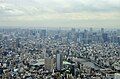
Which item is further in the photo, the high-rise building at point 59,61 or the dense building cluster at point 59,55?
the high-rise building at point 59,61

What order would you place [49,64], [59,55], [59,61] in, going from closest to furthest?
[49,64] → [59,61] → [59,55]

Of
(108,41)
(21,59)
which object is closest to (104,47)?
(108,41)

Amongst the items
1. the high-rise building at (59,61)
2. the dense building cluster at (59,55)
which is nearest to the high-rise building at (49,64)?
the dense building cluster at (59,55)

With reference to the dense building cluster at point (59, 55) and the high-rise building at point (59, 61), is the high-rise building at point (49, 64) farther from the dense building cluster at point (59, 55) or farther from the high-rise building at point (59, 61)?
the high-rise building at point (59, 61)

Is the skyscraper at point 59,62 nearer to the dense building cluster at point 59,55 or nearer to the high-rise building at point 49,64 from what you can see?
the dense building cluster at point 59,55

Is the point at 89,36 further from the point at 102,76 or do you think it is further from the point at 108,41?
the point at 102,76

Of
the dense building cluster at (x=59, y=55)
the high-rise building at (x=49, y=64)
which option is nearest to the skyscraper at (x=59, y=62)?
the dense building cluster at (x=59, y=55)

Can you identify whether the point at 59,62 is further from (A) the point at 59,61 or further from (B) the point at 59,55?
(B) the point at 59,55

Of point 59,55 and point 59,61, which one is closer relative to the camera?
point 59,61

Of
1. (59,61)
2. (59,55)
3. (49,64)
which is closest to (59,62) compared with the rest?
(59,61)

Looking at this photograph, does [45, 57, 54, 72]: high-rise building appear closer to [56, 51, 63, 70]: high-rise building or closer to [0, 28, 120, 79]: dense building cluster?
[0, 28, 120, 79]: dense building cluster
